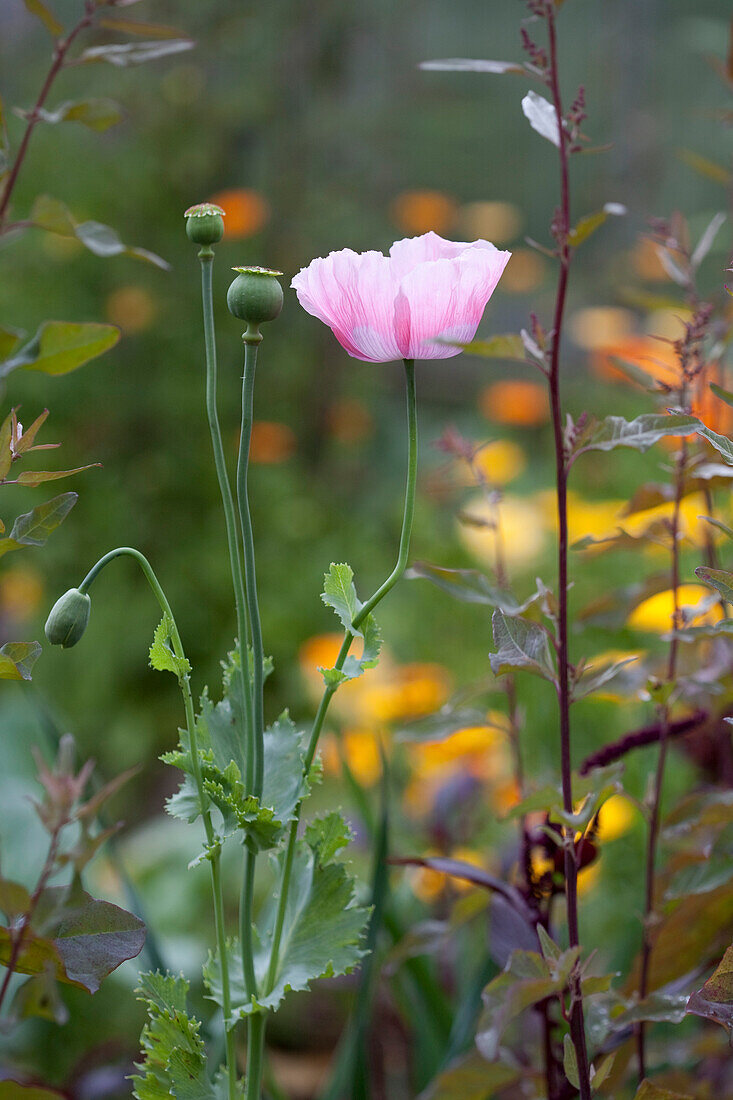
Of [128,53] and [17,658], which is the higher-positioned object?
[128,53]

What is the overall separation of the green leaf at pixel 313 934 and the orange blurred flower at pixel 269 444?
151 cm

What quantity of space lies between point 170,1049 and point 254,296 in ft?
0.86

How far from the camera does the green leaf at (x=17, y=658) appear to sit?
14.1 inches

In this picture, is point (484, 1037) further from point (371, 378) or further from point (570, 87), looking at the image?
point (570, 87)

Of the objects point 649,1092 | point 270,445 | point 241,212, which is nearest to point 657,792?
point 649,1092

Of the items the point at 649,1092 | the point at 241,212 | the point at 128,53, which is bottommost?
the point at 241,212

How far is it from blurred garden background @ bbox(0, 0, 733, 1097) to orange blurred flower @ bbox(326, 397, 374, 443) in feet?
0.03

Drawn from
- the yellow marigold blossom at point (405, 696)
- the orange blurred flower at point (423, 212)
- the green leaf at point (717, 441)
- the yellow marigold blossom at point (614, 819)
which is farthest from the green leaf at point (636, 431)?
the orange blurred flower at point (423, 212)

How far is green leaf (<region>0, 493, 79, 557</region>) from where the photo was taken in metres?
0.36

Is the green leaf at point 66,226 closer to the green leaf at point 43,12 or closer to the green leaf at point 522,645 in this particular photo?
the green leaf at point 43,12

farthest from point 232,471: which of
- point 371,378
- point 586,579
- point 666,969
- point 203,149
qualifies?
point 666,969

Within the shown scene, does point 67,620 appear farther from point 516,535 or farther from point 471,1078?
point 516,535

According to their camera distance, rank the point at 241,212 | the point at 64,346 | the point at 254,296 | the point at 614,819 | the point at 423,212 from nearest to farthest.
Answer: the point at 254,296
the point at 64,346
the point at 614,819
the point at 241,212
the point at 423,212

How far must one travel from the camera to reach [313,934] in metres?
0.40
